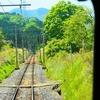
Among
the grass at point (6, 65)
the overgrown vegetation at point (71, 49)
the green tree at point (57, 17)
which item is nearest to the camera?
the overgrown vegetation at point (71, 49)

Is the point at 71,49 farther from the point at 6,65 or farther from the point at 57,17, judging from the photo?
the point at 57,17

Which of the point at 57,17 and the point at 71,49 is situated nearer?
the point at 71,49

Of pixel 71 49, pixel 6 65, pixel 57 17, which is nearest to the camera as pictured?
pixel 71 49

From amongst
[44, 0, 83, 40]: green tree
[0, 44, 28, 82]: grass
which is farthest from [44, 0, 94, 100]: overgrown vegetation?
[0, 44, 28, 82]: grass

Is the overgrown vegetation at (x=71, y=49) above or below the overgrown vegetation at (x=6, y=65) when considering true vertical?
above

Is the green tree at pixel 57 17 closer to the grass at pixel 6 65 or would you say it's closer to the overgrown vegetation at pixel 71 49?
the overgrown vegetation at pixel 71 49

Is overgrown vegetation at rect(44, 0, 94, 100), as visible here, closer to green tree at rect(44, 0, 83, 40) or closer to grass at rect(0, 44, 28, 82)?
green tree at rect(44, 0, 83, 40)

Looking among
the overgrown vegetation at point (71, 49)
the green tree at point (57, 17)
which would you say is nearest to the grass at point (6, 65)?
the overgrown vegetation at point (71, 49)

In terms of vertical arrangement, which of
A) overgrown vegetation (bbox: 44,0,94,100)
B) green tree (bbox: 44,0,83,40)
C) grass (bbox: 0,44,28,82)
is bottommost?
grass (bbox: 0,44,28,82)

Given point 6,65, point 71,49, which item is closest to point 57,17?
point 6,65

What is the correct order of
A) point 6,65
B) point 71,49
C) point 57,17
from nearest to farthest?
1. point 71,49
2. point 6,65
3. point 57,17

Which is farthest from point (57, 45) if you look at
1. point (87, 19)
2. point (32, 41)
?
point (32, 41)
